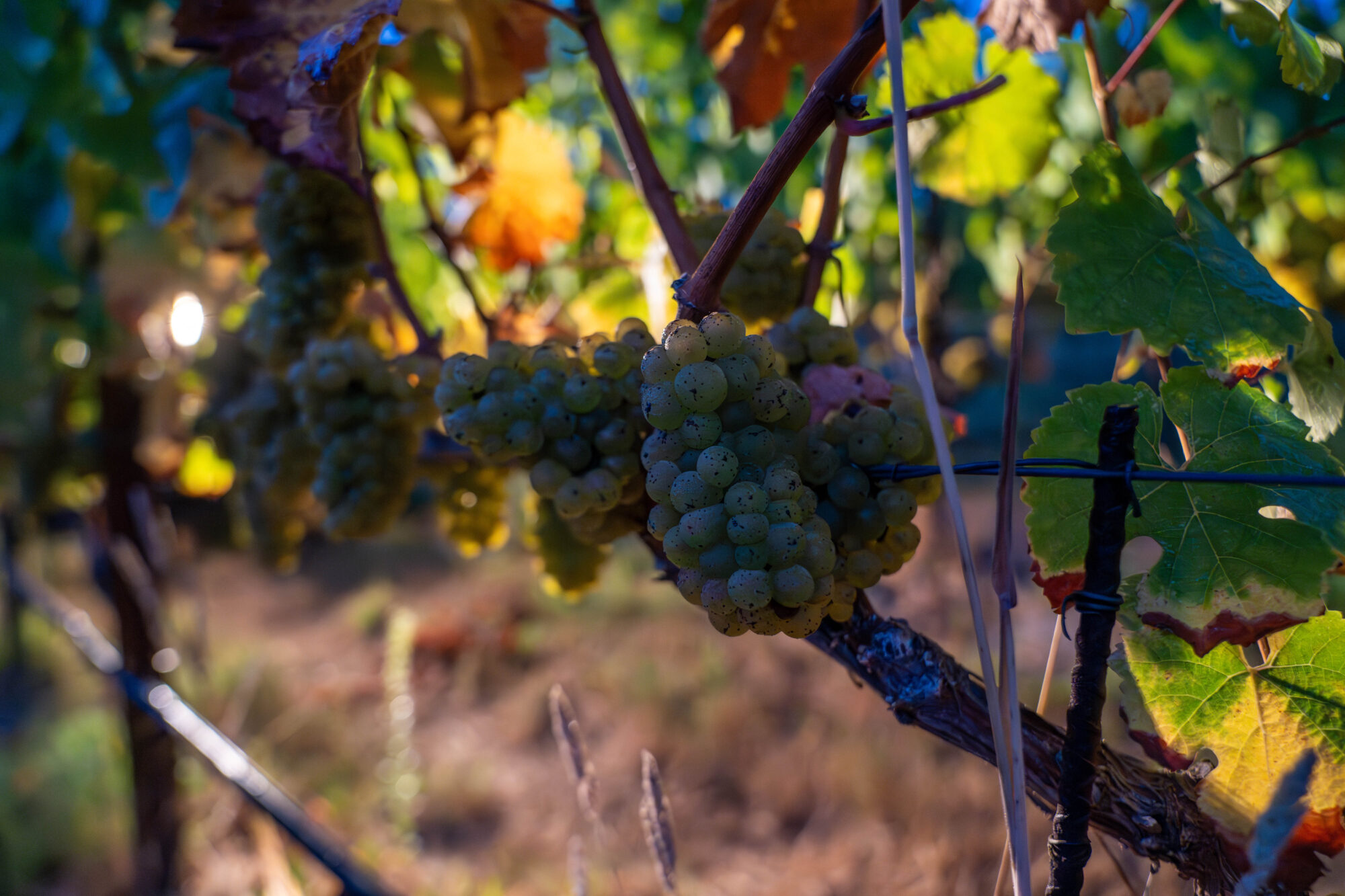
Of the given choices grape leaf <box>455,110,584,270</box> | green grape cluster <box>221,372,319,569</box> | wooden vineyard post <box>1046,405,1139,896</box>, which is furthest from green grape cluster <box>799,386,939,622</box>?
grape leaf <box>455,110,584,270</box>

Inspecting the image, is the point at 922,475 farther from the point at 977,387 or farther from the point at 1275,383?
the point at 977,387

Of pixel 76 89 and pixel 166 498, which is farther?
pixel 166 498

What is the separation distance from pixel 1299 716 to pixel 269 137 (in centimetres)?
98

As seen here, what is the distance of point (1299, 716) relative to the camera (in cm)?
57

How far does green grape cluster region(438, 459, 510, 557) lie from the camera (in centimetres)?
112

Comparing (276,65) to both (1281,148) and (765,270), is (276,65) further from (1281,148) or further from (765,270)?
(1281,148)

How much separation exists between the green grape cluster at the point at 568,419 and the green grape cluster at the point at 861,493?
15cm

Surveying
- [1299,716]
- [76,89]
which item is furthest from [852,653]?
[76,89]

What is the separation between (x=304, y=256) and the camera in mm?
999

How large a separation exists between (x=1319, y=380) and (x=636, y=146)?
644 millimetres

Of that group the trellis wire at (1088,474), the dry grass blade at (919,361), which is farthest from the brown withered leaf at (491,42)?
the trellis wire at (1088,474)

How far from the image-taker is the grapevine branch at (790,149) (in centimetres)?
56

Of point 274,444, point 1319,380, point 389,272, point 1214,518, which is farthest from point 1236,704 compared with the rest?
point 274,444

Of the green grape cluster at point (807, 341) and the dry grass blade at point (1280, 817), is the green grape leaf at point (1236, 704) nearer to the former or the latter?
the dry grass blade at point (1280, 817)
